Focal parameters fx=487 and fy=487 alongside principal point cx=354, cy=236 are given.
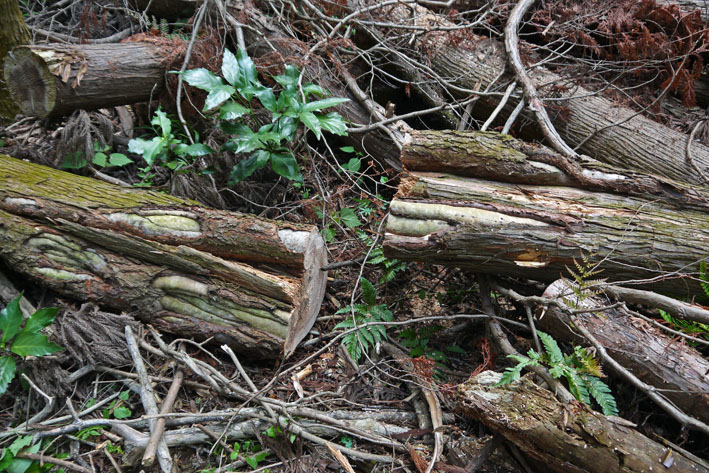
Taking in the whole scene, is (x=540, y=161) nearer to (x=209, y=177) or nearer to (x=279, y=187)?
(x=279, y=187)

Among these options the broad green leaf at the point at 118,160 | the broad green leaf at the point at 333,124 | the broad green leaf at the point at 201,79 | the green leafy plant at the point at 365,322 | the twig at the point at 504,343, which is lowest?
the green leafy plant at the point at 365,322

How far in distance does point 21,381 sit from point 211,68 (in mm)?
2693

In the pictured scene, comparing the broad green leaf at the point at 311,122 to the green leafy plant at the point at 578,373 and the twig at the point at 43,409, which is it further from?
the twig at the point at 43,409

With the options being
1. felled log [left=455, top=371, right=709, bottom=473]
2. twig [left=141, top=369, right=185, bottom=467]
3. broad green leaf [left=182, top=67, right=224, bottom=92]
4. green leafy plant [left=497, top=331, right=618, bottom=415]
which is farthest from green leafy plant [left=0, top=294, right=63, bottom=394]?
green leafy plant [left=497, top=331, right=618, bottom=415]

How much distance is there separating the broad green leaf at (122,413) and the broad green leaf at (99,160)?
215cm

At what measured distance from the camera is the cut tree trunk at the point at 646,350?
91.8 inches

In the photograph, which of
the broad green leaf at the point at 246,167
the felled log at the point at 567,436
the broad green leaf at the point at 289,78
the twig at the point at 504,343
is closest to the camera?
the felled log at the point at 567,436

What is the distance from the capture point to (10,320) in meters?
2.67

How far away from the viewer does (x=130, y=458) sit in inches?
94.0

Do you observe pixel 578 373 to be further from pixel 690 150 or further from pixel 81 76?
pixel 81 76

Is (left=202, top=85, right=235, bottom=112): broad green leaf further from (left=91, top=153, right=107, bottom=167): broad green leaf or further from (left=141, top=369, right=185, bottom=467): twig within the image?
(left=141, top=369, right=185, bottom=467): twig

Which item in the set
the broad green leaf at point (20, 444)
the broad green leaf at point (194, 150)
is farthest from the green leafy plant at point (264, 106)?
the broad green leaf at point (20, 444)

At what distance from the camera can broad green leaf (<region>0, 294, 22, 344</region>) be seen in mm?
2652

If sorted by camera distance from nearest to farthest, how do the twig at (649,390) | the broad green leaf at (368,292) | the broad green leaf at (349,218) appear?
the twig at (649,390), the broad green leaf at (368,292), the broad green leaf at (349,218)
